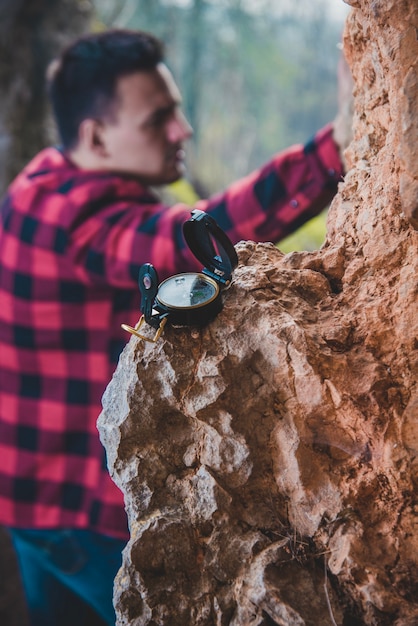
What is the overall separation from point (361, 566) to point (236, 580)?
0.21 meters

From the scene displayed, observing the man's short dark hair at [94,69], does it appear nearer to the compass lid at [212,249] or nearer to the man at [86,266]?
the man at [86,266]

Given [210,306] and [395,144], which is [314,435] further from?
[395,144]

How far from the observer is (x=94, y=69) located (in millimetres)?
2086

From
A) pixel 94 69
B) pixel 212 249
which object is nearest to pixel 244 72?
pixel 94 69

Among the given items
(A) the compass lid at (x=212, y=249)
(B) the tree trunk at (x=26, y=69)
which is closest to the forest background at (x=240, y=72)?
(B) the tree trunk at (x=26, y=69)

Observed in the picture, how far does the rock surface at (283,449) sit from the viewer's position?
89 cm

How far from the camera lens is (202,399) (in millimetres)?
944

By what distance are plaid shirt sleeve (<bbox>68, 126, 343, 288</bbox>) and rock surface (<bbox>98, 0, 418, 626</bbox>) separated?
→ 83 cm

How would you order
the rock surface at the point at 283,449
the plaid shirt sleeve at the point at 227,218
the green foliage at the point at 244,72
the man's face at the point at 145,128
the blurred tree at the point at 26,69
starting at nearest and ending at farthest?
1. the rock surface at the point at 283,449
2. the plaid shirt sleeve at the point at 227,218
3. the man's face at the point at 145,128
4. the blurred tree at the point at 26,69
5. the green foliage at the point at 244,72

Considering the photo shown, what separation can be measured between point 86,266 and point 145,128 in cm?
59

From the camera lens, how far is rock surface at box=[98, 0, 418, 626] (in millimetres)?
891

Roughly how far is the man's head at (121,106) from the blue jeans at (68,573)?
138 centimetres

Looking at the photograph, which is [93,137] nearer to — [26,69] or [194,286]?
[194,286]

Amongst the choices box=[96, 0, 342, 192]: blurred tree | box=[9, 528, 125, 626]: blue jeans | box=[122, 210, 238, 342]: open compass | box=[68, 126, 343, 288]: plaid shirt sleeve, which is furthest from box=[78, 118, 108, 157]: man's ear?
box=[96, 0, 342, 192]: blurred tree
